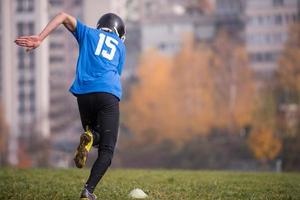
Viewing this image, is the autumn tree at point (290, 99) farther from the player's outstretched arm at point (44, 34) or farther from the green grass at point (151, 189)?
the player's outstretched arm at point (44, 34)

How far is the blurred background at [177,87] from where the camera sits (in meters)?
61.9

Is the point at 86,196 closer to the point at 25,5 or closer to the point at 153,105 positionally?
the point at 153,105

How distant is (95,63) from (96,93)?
319mm

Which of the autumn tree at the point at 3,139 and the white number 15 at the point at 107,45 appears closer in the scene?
the white number 15 at the point at 107,45

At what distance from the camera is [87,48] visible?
297 inches

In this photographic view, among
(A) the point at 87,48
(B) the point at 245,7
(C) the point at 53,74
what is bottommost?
(A) the point at 87,48

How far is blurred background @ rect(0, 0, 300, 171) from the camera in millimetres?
61875

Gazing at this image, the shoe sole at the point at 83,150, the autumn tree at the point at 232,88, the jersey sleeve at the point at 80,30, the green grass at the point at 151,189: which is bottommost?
the green grass at the point at 151,189

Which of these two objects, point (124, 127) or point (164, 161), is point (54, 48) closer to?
point (124, 127)

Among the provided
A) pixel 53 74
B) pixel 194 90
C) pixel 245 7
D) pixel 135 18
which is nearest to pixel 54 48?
pixel 53 74

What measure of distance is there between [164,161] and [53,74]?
47508 millimetres

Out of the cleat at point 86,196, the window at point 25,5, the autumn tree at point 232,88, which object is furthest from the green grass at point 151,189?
the window at point 25,5

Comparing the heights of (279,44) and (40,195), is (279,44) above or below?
above

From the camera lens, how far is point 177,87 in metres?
76.0
